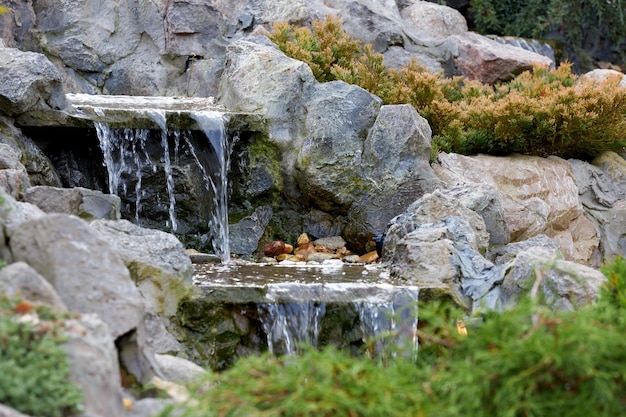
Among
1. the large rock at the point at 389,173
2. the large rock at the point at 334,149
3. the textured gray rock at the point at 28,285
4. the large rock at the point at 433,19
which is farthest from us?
the large rock at the point at 433,19

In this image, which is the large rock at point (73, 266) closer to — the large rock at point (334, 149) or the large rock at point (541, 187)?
the large rock at point (334, 149)

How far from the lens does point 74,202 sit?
6.05 m

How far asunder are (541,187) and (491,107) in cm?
117

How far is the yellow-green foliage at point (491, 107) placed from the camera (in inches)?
381

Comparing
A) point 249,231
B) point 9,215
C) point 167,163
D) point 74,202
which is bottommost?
point 249,231

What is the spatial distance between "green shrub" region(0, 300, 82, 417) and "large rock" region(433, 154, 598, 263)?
6311mm

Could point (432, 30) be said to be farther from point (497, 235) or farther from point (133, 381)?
point (133, 381)

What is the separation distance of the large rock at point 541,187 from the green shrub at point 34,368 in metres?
6.31

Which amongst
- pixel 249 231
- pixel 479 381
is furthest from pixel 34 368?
pixel 249 231

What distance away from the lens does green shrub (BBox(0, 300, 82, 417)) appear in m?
2.91

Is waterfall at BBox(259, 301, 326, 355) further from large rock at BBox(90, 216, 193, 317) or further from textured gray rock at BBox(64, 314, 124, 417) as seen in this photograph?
textured gray rock at BBox(64, 314, 124, 417)

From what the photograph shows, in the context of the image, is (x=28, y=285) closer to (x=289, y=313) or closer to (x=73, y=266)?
(x=73, y=266)

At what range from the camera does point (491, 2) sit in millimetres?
16219

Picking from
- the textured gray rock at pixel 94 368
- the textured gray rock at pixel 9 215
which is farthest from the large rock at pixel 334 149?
the textured gray rock at pixel 94 368
